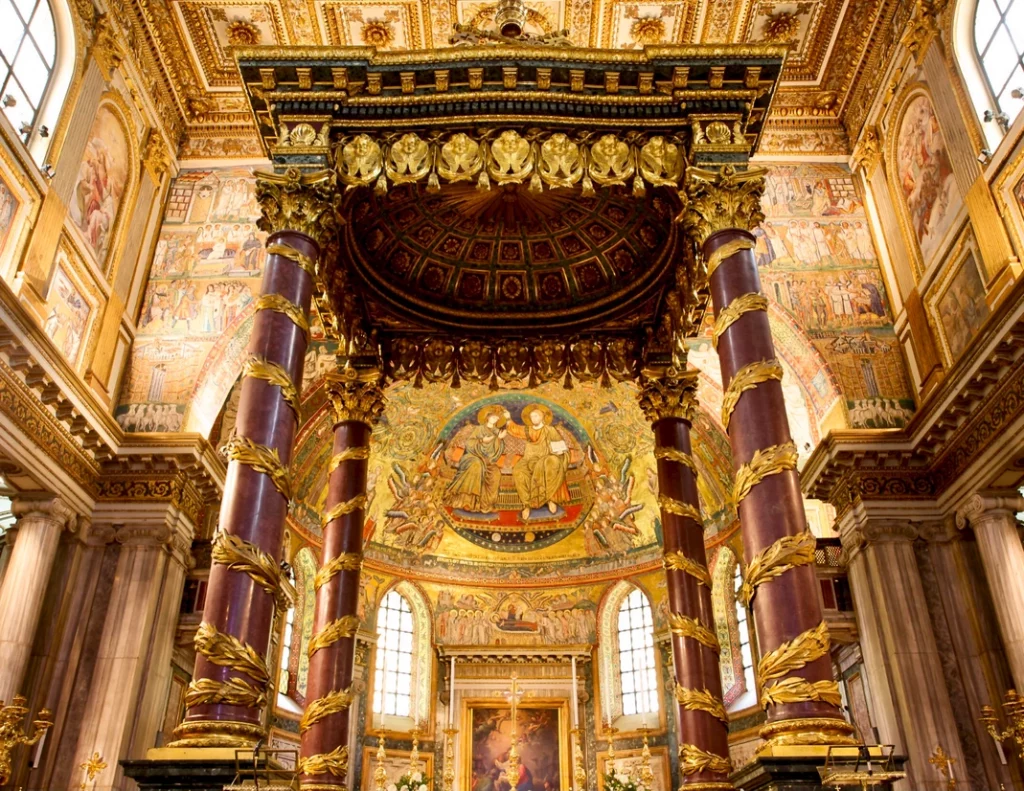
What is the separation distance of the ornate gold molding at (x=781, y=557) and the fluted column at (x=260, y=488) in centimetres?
359

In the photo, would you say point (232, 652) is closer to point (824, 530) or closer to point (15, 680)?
point (15, 680)

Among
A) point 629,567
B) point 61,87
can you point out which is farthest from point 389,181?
point 629,567

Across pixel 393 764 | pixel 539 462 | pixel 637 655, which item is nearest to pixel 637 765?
pixel 637 655

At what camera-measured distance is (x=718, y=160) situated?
8281 mm

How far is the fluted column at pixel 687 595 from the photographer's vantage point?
8.58 meters

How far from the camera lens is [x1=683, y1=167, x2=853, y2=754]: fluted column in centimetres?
591

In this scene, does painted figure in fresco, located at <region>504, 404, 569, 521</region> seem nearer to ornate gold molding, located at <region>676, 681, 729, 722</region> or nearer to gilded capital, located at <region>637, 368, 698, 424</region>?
gilded capital, located at <region>637, 368, 698, 424</region>

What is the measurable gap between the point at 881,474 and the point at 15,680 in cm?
1150

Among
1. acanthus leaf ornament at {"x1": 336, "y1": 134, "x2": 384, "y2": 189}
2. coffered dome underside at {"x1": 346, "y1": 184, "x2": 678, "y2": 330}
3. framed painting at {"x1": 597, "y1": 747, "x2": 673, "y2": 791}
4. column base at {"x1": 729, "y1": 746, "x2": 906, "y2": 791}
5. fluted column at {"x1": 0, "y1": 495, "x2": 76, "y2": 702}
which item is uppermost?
coffered dome underside at {"x1": 346, "y1": 184, "x2": 678, "y2": 330}

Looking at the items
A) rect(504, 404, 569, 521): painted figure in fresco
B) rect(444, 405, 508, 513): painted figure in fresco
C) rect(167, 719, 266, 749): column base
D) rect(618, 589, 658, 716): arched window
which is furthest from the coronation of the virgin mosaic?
rect(504, 404, 569, 521): painted figure in fresco

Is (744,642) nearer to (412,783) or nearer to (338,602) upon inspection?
(412,783)

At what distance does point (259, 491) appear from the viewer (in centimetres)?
686

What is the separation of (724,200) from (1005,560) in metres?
6.13

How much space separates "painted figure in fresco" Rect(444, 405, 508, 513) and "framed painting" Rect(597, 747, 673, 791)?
6.17m
